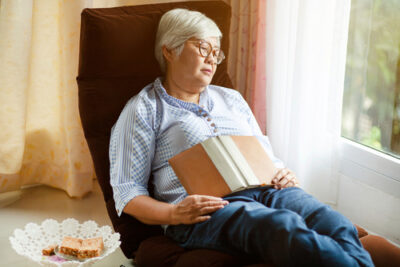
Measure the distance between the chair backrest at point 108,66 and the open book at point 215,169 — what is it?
0.37 meters

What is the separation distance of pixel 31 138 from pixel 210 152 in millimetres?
1509

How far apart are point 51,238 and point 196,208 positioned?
0.44 m

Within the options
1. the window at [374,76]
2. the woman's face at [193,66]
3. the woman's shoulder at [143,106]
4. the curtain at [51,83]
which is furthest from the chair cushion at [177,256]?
the curtain at [51,83]

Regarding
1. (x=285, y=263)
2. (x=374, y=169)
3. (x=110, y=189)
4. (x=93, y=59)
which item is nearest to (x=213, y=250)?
(x=285, y=263)

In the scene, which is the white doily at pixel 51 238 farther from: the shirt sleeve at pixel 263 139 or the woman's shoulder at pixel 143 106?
the shirt sleeve at pixel 263 139

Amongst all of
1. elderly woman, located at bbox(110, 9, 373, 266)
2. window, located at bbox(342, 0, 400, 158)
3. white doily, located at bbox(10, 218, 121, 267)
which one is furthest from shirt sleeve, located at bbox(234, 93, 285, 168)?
white doily, located at bbox(10, 218, 121, 267)

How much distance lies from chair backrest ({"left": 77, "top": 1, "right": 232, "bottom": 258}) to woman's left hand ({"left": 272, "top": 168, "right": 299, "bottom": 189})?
58 centimetres

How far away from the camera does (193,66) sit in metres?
1.70

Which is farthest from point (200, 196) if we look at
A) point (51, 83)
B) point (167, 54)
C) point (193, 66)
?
point (51, 83)

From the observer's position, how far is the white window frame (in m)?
1.99

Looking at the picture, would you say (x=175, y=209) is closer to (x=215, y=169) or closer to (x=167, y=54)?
(x=215, y=169)

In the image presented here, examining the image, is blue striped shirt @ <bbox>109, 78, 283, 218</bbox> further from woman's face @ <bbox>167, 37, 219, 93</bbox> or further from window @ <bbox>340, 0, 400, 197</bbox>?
window @ <bbox>340, 0, 400, 197</bbox>

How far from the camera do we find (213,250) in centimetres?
138

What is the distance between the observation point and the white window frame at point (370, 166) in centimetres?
199
